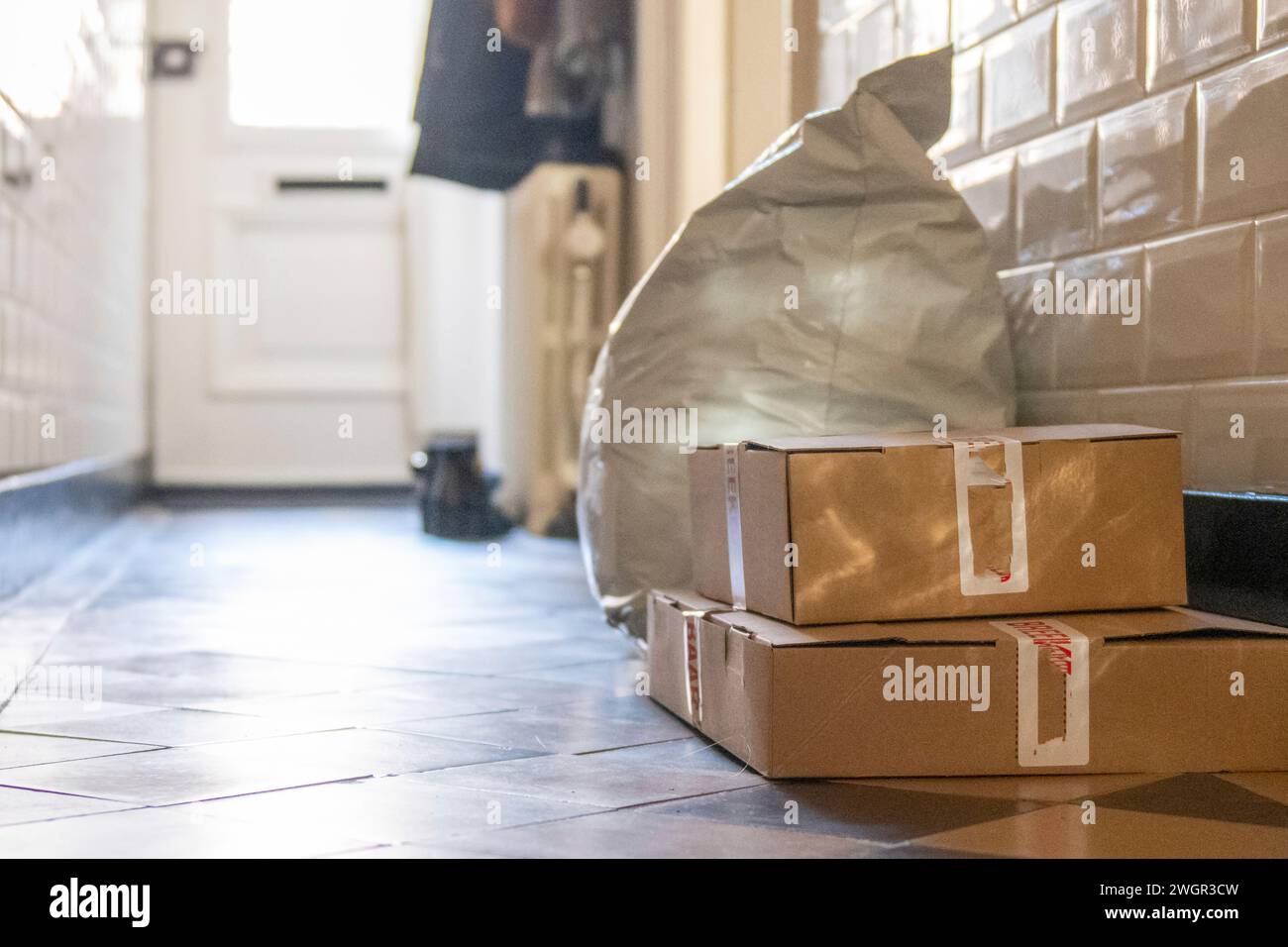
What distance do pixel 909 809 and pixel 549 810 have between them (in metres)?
0.23

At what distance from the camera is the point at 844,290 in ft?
3.98

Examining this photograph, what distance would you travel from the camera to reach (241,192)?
12.6 ft

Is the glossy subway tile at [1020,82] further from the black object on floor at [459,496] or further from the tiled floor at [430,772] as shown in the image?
the black object on floor at [459,496]

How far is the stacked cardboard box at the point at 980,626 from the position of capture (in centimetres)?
89

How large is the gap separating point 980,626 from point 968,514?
0.08m

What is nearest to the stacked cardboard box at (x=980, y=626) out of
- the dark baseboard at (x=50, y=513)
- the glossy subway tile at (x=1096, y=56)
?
the glossy subway tile at (x=1096, y=56)

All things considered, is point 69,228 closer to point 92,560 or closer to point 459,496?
point 92,560

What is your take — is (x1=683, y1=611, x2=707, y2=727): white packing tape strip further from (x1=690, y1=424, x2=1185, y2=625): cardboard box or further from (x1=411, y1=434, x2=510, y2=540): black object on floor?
(x1=411, y1=434, x2=510, y2=540): black object on floor

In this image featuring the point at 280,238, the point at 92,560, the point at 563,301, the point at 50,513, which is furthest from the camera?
the point at 280,238

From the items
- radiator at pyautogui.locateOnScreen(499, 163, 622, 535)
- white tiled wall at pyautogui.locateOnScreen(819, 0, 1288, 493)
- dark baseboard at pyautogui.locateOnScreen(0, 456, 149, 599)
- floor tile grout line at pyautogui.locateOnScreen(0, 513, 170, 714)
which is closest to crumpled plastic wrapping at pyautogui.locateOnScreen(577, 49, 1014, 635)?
white tiled wall at pyautogui.locateOnScreen(819, 0, 1288, 493)

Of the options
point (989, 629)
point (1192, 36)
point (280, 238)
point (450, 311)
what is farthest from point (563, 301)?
point (989, 629)

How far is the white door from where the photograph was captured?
3.82 m

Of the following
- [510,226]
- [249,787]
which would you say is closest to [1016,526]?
[249,787]
